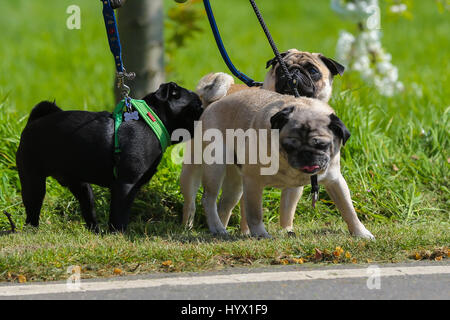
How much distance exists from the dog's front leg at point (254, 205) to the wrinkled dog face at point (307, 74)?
93 centimetres

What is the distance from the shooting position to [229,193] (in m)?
5.75

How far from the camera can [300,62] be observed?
18.7ft

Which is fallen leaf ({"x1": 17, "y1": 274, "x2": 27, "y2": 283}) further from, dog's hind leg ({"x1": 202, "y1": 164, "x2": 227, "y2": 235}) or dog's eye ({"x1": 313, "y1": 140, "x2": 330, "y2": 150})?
dog's eye ({"x1": 313, "y1": 140, "x2": 330, "y2": 150})

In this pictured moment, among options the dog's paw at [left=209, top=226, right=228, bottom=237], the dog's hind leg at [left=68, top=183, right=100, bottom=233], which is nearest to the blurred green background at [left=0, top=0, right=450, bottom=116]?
the dog's hind leg at [left=68, top=183, right=100, bottom=233]

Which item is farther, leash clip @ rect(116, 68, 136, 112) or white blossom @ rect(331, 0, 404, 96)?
white blossom @ rect(331, 0, 404, 96)

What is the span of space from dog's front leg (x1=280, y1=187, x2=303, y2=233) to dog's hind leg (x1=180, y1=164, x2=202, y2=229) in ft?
2.24

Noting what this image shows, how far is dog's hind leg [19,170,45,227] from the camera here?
5156 millimetres

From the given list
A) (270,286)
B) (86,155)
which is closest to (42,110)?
(86,155)

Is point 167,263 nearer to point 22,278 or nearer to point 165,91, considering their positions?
point 22,278

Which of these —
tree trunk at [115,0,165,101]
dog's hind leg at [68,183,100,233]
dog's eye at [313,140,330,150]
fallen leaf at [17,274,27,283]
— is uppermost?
tree trunk at [115,0,165,101]

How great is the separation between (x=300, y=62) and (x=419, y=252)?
72.3 inches

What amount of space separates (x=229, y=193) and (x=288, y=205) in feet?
1.57

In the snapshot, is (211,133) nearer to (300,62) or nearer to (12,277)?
(300,62)

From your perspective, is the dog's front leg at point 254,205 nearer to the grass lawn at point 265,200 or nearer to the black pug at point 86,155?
the grass lawn at point 265,200
